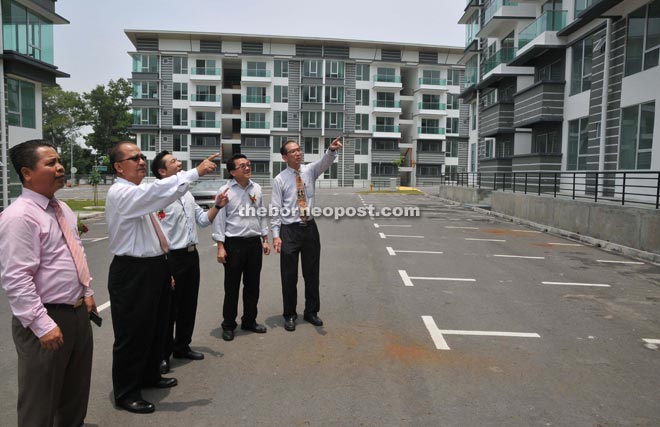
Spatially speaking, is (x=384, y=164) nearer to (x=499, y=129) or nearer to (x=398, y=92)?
(x=398, y=92)

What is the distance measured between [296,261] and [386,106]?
2311 inches

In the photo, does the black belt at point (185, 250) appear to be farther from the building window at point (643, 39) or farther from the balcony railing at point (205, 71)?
the balcony railing at point (205, 71)

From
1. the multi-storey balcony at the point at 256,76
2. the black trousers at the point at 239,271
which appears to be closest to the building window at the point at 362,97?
the multi-storey balcony at the point at 256,76

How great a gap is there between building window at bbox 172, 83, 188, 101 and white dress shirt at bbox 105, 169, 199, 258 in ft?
196

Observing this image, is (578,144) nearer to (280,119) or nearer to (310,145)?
(310,145)

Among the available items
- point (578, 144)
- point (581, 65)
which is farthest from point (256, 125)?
point (578, 144)

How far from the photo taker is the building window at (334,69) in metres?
60.5

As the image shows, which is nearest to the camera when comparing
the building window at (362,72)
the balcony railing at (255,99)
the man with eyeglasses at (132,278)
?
the man with eyeglasses at (132,278)

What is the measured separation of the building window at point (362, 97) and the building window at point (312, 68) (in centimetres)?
551

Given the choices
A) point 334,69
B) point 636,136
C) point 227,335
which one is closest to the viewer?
point 227,335

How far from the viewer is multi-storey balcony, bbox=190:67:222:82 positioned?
5859cm

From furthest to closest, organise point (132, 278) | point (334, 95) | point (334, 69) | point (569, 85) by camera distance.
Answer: point (334, 95) → point (334, 69) → point (569, 85) → point (132, 278)

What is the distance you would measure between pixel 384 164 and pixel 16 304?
6107 cm

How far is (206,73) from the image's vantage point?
194 feet
